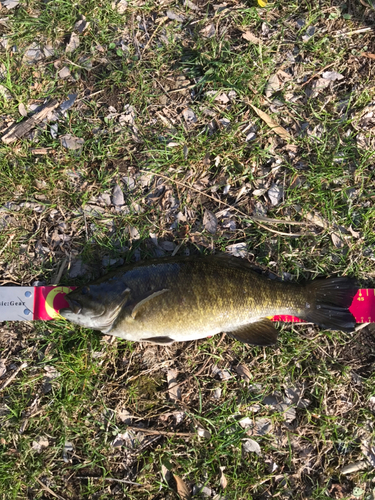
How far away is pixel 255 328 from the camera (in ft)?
10.1

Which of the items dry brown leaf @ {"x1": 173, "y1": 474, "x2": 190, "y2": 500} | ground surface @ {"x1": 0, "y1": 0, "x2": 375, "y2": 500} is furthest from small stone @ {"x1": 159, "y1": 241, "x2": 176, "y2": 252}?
dry brown leaf @ {"x1": 173, "y1": 474, "x2": 190, "y2": 500}

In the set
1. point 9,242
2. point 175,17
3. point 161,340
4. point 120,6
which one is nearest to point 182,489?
point 161,340

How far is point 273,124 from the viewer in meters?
3.47

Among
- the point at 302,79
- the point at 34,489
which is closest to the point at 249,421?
the point at 34,489

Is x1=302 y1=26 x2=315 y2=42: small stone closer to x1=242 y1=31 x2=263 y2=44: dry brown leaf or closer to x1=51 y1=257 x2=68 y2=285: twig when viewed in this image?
x1=242 y1=31 x2=263 y2=44: dry brown leaf

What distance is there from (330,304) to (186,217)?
162 centimetres

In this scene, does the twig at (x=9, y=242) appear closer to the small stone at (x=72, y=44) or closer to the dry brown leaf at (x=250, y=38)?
the small stone at (x=72, y=44)

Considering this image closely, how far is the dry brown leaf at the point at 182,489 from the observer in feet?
10.2

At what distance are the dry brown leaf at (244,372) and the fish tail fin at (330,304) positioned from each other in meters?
0.76

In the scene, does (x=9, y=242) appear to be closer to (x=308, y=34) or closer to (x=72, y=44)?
(x=72, y=44)

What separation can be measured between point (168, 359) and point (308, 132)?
276 centimetres

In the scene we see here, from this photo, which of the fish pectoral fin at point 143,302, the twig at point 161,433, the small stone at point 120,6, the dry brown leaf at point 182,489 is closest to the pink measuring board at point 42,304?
the fish pectoral fin at point 143,302

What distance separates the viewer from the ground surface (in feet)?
10.5

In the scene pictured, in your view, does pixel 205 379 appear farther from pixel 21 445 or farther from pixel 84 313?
pixel 21 445
